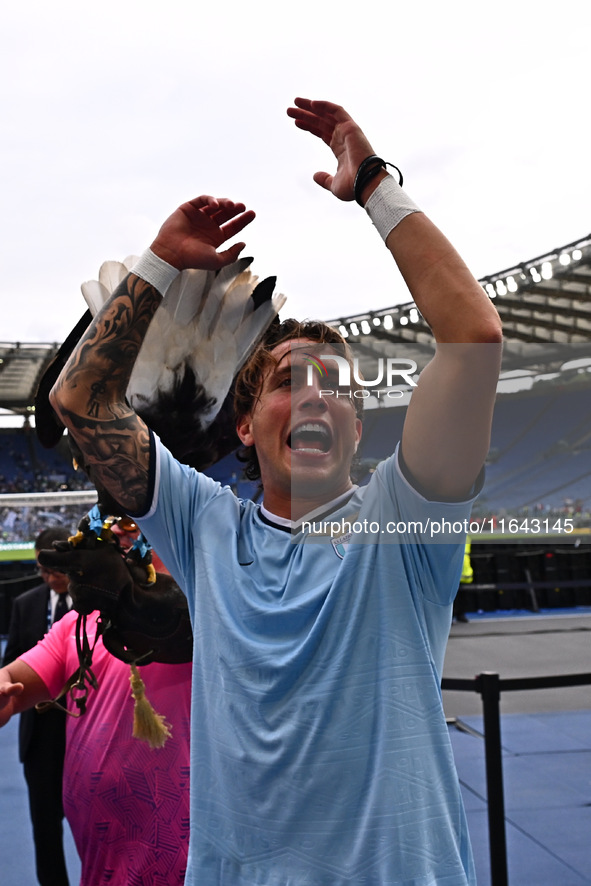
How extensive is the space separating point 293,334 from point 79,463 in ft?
2.85

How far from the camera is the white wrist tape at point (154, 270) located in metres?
1.61

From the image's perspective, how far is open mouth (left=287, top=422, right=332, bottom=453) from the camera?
1.52 metres

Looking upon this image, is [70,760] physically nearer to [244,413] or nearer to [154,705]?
[154,705]

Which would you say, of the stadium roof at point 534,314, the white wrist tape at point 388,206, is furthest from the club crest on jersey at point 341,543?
the stadium roof at point 534,314

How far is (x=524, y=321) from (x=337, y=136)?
911 inches

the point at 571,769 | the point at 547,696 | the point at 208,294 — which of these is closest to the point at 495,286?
the point at 547,696

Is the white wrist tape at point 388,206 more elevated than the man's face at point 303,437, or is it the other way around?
the white wrist tape at point 388,206

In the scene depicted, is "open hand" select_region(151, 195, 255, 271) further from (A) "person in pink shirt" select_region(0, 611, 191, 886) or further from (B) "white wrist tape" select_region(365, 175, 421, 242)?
(A) "person in pink shirt" select_region(0, 611, 191, 886)

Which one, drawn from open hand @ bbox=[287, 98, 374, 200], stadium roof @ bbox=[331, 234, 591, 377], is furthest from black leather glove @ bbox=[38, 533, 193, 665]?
stadium roof @ bbox=[331, 234, 591, 377]

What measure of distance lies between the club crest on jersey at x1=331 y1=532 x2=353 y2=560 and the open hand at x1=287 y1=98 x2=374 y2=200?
65cm

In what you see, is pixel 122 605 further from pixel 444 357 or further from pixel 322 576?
pixel 444 357

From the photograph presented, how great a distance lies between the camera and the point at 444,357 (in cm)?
124

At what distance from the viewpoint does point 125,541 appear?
2.37 meters

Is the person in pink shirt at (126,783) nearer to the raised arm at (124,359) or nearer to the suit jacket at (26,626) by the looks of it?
the raised arm at (124,359)
